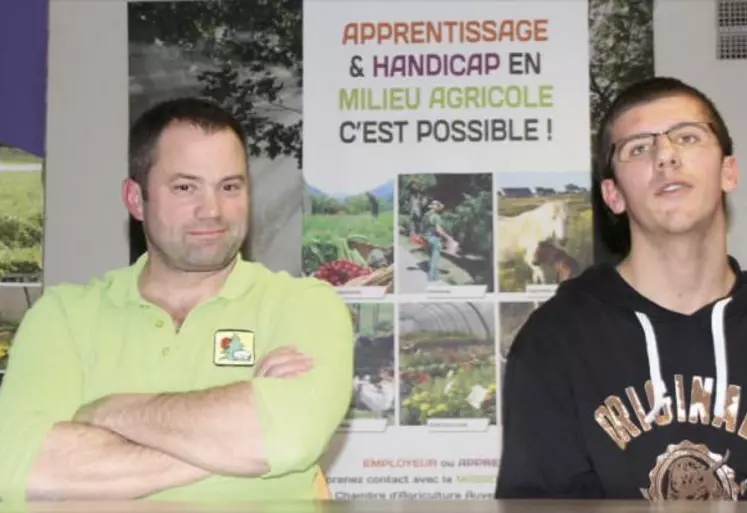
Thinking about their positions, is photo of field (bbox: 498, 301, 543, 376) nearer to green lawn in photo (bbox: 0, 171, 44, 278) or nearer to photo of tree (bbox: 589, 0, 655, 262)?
photo of tree (bbox: 589, 0, 655, 262)

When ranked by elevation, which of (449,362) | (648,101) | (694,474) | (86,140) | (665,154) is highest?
(86,140)

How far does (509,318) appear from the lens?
3545mm

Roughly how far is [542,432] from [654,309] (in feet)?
1.47

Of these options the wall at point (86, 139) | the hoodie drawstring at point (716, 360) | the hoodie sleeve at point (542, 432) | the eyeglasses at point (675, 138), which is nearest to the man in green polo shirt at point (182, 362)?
the hoodie sleeve at point (542, 432)

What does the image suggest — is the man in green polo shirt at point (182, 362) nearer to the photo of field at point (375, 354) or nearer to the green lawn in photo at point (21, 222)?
the photo of field at point (375, 354)

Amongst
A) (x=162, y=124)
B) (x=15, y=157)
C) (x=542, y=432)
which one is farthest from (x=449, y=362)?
(x=15, y=157)

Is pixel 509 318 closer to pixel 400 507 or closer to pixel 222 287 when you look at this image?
pixel 222 287

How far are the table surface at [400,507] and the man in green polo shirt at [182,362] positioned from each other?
2.12 feet

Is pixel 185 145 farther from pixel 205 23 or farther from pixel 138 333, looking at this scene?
pixel 205 23

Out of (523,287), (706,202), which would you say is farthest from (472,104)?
(706,202)

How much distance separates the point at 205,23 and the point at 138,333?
1.84m

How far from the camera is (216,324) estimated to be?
223 cm

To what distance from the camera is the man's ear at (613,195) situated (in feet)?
7.90

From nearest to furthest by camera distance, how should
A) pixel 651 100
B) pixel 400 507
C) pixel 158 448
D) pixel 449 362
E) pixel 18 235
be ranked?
pixel 400 507
pixel 158 448
pixel 651 100
pixel 449 362
pixel 18 235
